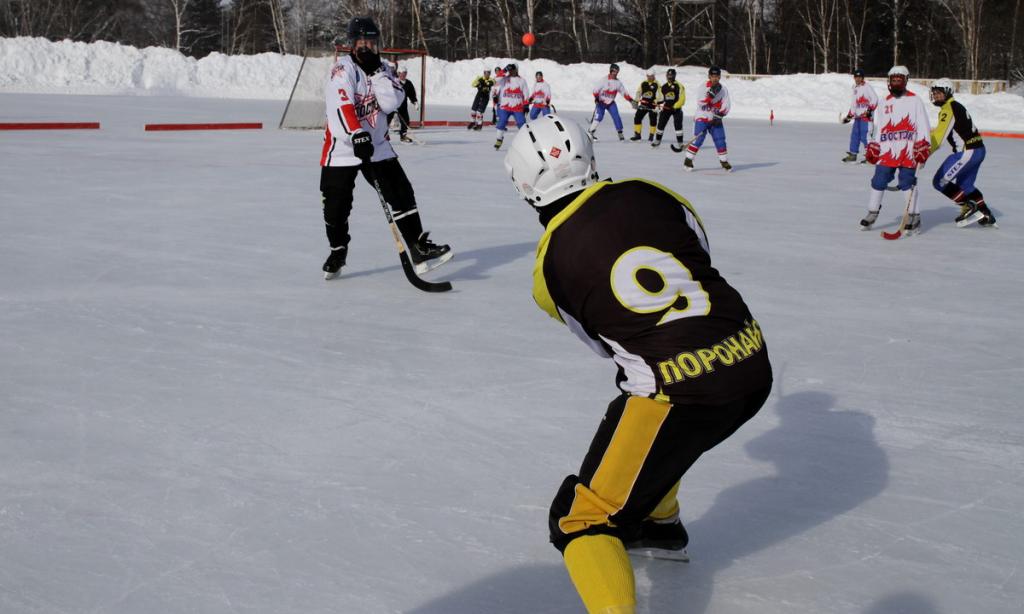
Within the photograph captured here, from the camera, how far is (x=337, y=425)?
11.4ft

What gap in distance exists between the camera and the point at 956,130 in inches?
329

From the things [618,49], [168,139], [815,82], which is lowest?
[168,139]

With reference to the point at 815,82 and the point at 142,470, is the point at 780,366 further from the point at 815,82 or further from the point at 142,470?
the point at 815,82

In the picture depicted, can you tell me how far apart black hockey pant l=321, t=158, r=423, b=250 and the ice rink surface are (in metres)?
0.31

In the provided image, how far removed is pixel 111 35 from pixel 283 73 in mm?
19942

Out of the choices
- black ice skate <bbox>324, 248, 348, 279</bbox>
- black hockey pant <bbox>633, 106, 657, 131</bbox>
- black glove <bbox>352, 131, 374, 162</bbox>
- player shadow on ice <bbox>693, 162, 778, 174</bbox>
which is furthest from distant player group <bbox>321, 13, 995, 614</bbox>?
black hockey pant <bbox>633, 106, 657, 131</bbox>

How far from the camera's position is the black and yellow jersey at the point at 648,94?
17.8m

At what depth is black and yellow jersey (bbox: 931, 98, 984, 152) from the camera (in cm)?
825

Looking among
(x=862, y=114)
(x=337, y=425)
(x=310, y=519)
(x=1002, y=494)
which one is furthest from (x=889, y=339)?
(x=862, y=114)

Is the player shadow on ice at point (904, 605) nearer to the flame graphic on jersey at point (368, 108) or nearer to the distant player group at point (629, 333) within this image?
the distant player group at point (629, 333)

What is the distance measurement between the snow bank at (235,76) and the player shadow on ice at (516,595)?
2606cm

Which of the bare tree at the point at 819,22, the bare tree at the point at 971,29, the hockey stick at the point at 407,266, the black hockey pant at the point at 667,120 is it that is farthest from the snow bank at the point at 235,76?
the hockey stick at the point at 407,266

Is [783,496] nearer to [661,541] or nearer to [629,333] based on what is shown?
[661,541]

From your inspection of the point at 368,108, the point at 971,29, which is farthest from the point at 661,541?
the point at 971,29
